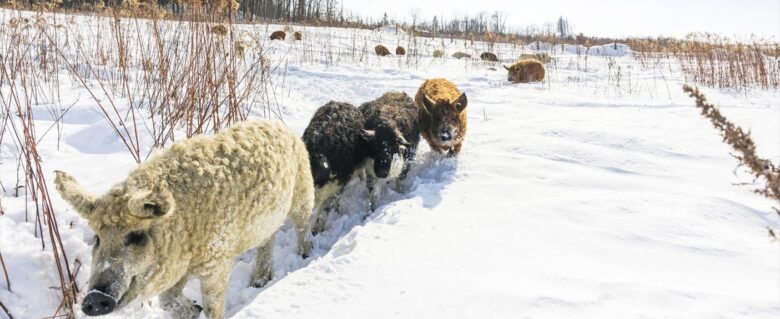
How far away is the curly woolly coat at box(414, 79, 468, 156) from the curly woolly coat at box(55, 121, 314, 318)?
252cm

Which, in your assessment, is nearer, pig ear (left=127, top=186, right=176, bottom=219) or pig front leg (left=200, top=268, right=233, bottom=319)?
pig ear (left=127, top=186, right=176, bottom=219)

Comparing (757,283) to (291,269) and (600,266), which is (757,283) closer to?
(600,266)

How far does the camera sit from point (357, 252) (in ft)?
10.2

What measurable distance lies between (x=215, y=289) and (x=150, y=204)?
30.5 inches

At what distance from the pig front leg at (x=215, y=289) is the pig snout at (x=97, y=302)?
1.88ft

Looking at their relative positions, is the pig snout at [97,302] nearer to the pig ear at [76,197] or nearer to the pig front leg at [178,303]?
the pig ear at [76,197]

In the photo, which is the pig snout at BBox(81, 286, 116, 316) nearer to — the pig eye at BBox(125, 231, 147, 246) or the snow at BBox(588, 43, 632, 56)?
the pig eye at BBox(125, 231, 147, 246)

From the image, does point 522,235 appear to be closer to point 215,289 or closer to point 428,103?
point 215,289

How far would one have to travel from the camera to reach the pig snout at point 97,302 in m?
2.01

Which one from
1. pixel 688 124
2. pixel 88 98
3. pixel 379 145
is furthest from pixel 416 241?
pixel 88 98

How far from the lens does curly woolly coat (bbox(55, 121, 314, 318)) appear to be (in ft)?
7.12

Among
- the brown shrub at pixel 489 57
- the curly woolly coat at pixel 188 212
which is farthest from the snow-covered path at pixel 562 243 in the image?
the brown shrub at pixel 489 57

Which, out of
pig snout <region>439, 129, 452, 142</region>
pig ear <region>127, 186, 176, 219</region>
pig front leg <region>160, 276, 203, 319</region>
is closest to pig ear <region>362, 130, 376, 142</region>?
pig snout <region>439, 129, 452, 142</region>

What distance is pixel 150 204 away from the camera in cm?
211
